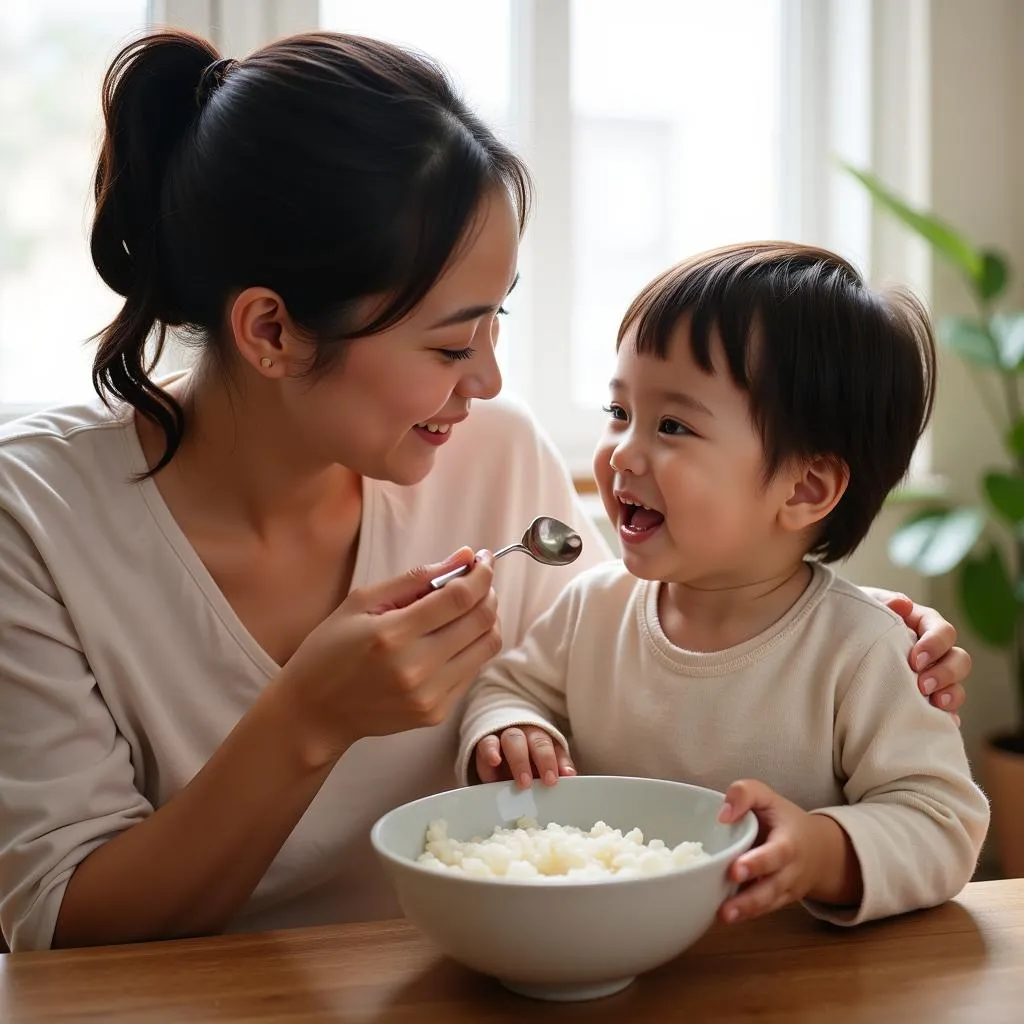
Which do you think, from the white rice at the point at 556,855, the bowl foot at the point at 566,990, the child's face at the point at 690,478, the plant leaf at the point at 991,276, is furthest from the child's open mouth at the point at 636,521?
the plant leaf at the point at 991,276

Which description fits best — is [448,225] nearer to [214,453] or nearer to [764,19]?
[214,453]

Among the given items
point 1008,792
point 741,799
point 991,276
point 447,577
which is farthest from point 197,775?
point 991,276

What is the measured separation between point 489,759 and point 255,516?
0.46 metres

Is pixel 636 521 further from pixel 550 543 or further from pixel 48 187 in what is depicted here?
pixel 48 187

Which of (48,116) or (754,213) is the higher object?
(48,116)

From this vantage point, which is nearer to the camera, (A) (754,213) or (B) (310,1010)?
(B) (310,1010)

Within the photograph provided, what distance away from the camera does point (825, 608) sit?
3.94ft

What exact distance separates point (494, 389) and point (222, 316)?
0.30 m

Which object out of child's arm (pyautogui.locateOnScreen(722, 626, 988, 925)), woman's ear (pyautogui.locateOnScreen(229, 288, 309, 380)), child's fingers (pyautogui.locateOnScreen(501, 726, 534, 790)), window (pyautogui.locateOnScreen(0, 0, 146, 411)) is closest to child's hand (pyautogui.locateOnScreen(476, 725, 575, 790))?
child's fingers (pyautogui.locateOnScreen(501, 726, 534, 790))

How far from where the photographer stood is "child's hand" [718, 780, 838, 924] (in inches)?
35.9

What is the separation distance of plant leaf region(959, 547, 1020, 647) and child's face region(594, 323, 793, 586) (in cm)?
168

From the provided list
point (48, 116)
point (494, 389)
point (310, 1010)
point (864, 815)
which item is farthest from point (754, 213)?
point (310, 1010)

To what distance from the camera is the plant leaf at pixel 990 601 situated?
275 cm

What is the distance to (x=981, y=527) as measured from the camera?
274 centimetres
